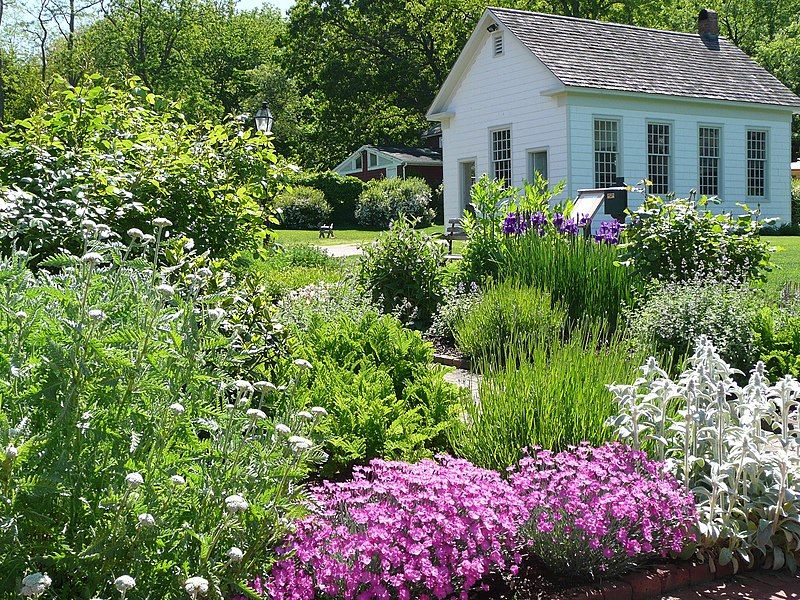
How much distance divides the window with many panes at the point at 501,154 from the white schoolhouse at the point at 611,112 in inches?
1.2

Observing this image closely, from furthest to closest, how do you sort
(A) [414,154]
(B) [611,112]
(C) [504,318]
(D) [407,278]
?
(A) [414,154] → (B) [611,112] → (D) [407,278] → (C) [504,318]

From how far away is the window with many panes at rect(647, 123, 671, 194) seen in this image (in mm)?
22562

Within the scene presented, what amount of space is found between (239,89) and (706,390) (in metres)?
56.6

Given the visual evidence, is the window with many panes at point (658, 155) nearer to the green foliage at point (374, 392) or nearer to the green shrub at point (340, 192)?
the green shrub at point (340, 192)

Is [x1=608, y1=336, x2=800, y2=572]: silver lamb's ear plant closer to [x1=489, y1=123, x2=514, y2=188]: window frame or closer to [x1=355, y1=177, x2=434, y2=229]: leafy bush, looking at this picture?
[x1=489, y1=123, x2=514, y2=188]: window frame

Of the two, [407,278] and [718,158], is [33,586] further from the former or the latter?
[718,158]

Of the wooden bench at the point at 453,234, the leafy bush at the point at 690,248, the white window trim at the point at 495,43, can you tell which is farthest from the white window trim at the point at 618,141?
the leafy bush at the point at 690,248

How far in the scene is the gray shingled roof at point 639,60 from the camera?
21406 millimetres

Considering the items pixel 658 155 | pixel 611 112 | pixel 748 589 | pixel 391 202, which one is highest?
pixel 611 112

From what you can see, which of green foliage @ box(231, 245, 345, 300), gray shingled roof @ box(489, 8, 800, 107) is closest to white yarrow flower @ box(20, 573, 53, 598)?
green foliage @ box(231, 245, 345, 300)

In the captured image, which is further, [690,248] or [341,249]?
[341,249]

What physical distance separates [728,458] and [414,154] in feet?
131

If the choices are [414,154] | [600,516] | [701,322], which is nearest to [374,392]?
[600,516]

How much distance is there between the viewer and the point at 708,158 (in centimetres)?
2362
